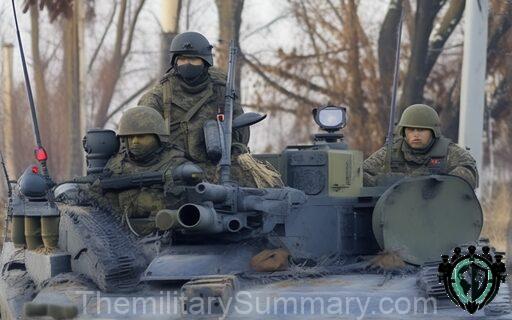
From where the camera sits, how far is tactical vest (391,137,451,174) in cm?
1192

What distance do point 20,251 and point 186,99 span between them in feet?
6.60

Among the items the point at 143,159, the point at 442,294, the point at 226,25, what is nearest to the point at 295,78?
the point at 226,25

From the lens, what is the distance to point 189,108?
487 inches

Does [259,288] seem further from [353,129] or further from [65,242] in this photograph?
[353,129]

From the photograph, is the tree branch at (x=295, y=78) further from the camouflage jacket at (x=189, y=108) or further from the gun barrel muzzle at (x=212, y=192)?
the gun barrel muzzle at (x=212, y=192)

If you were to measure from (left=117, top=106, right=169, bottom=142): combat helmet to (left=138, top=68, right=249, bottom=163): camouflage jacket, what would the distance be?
76 cm

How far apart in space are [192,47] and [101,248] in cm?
226

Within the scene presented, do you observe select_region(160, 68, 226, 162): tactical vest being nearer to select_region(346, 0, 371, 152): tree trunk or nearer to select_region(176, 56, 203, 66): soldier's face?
select_region(176, 56, 203, 66): soldier's face

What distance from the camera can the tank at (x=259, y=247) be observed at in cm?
959

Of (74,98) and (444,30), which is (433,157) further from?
(74,98)

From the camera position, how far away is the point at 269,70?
93.9 feet

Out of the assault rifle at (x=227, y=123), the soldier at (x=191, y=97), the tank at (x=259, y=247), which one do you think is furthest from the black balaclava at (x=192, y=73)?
the tank at (x=259, y=247)

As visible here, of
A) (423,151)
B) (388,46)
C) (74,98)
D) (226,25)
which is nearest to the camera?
(423,151)

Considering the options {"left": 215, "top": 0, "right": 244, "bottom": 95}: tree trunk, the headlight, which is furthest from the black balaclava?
{"left": 215, "top": 0, "right": 244, "bottom": 95}: tree trunk
